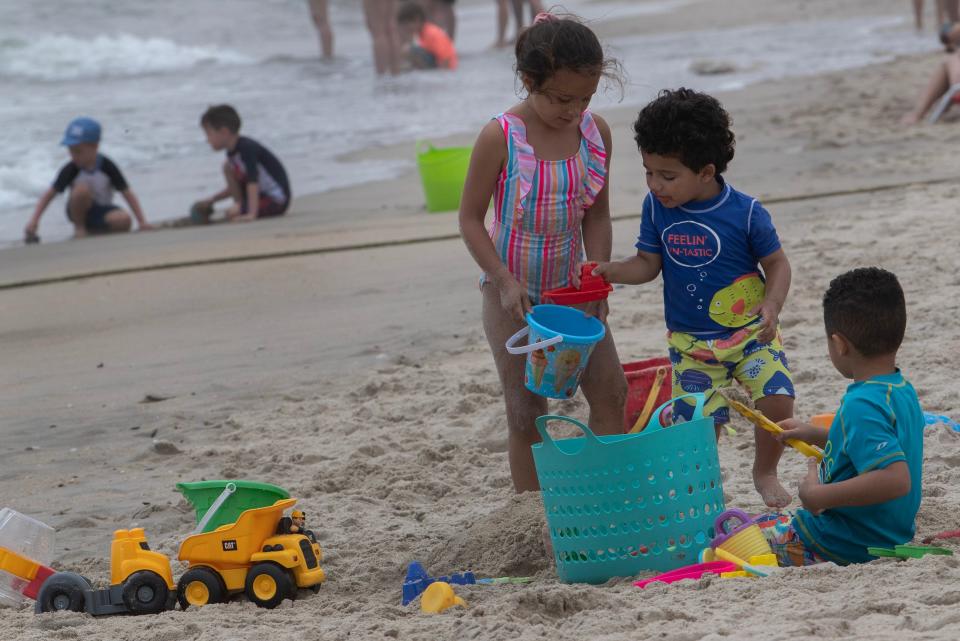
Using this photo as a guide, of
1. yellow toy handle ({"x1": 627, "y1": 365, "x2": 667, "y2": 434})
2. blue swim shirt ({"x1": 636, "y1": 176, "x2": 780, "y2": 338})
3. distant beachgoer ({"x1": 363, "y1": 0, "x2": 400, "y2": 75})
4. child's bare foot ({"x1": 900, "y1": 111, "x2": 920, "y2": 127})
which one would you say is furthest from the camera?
distant beachgoer ({"x1": 363, "y1": 0, "x2": 400, "y2": 75})

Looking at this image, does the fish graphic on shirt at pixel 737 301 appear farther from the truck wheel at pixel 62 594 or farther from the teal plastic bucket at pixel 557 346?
the truck wheel at pixel 62 594

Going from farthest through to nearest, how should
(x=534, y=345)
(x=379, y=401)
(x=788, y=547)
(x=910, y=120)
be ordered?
(x=910, y=120) → (x=379, y=401) → (x=534, y=345) → (x=788, y=547)

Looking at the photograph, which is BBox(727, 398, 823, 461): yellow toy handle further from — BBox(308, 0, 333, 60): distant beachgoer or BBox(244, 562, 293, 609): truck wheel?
BBox(308, 0, 333, 60): distant beachgoer

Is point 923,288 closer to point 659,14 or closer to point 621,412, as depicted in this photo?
point 621,412

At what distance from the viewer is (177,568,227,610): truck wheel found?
3178 millimetres

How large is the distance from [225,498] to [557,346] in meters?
0.99

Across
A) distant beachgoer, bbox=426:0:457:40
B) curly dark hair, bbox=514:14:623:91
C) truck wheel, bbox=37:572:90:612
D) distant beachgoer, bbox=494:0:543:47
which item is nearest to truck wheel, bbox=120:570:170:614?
truck wheel, bbox=37:572:90:612

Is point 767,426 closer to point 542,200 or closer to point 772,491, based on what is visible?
point 772,491

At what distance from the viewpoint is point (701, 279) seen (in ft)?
11.3

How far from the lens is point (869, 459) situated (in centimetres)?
267

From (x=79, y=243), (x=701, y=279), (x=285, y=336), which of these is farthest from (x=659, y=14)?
(x=701, y=279)

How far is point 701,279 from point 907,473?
Answer: 96 cm

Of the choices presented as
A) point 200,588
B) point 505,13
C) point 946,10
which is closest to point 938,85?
point 946,10

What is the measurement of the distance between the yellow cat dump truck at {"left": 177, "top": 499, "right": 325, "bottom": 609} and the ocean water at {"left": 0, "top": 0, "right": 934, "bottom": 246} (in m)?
3.79
